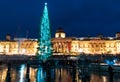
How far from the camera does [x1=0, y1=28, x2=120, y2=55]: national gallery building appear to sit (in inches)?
4343

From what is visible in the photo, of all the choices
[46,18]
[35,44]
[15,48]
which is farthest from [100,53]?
[46,18]

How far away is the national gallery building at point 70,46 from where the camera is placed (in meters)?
110

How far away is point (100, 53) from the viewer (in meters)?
109

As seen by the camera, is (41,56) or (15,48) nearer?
(41,56)

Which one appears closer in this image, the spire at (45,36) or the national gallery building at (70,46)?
the spire at (45,36)

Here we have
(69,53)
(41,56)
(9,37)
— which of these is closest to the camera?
(41,56)

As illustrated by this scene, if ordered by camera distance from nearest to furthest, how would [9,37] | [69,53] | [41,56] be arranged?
[41,56] < [69,53] < [9,37]

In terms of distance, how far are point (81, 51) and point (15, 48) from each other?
78.7 ft

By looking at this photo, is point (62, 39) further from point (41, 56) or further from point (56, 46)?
point (41, 56)

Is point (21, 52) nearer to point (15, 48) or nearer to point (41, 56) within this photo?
point (15, 48)

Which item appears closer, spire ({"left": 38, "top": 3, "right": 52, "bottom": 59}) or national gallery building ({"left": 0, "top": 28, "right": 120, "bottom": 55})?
spire ({"left": 38, "top": 3, "right": 52, "bottom": 59})

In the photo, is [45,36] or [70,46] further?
[70,46]

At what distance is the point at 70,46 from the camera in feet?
367

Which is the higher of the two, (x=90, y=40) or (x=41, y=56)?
(x=90, y=40)
